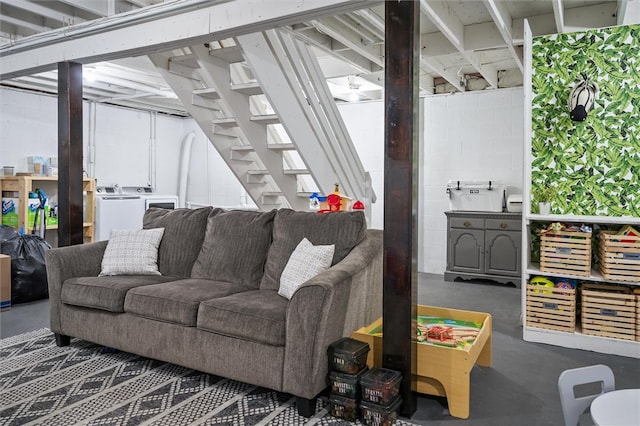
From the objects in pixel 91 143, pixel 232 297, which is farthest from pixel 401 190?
pixel 91 143

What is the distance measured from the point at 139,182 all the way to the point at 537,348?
22.1 feet

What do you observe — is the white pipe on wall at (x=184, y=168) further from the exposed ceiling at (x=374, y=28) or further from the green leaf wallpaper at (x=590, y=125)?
the green leaf wallpaper at (x=590, y=125)

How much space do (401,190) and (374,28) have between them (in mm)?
2466

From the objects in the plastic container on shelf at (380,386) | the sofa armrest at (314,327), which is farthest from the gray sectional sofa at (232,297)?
the plastic container on shelf at (380,386)

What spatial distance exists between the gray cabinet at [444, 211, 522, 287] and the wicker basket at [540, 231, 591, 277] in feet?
6.51

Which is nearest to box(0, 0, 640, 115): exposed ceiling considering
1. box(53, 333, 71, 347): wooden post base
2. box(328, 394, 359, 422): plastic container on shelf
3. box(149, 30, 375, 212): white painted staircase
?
box(149, 30, 375, 212): white painted staircase

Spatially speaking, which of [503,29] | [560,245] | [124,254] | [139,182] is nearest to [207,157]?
[139,182]

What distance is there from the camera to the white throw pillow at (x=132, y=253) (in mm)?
3498

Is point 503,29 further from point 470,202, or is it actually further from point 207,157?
point 207,157

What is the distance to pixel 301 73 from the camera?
3973 millimetres

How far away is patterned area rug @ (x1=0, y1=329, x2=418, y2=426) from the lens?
239 cm

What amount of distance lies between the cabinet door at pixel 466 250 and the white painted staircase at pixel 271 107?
1486 mm

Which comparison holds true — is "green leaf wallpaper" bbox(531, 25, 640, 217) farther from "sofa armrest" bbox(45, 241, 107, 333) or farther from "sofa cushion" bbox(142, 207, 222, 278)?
"sofa armrest" bbox(45, 241, 107, 333)

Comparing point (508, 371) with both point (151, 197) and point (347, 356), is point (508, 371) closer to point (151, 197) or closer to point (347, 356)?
point (347, 356)
